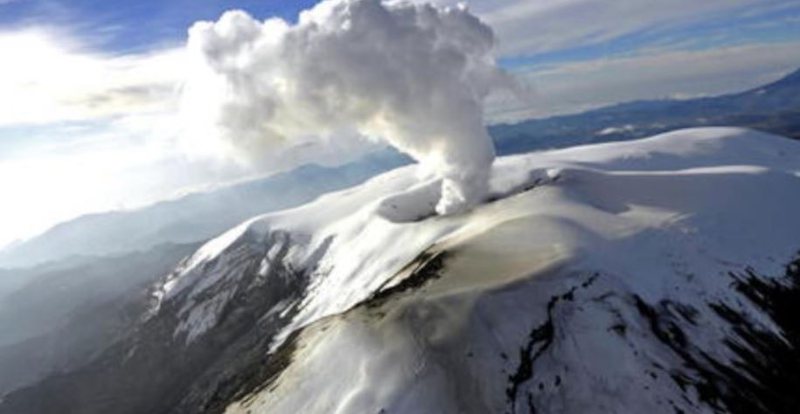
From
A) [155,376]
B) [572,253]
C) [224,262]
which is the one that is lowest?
[155,376]

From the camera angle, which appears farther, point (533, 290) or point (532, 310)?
point (533, 290)

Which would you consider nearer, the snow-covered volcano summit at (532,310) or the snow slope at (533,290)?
the snow slope at (533,290)

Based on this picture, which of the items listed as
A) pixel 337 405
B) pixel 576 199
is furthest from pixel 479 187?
pixel 337 405

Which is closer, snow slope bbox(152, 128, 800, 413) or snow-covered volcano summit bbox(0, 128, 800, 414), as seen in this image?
snow slope bbox(152, 128, 800, 413)

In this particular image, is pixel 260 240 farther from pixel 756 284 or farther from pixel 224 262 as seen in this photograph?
pixel 756 284

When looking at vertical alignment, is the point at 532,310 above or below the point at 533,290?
below
